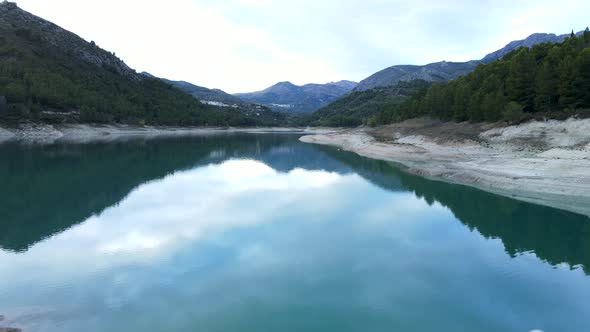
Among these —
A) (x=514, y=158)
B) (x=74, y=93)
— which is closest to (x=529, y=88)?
(x=514, y=158)

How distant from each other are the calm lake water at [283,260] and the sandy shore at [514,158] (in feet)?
7.33

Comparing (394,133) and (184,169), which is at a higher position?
(394,133)

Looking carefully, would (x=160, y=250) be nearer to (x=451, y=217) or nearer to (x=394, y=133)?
(x=451, y=217)

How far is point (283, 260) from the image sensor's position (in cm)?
1461

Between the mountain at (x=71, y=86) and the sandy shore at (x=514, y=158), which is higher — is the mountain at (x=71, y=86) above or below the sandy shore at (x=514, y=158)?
above


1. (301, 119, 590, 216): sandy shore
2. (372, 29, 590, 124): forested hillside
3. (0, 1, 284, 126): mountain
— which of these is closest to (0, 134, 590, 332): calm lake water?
(301, 119, 590, 216): sandy shore

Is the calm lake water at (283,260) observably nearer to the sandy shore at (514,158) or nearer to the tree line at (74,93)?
the sandy shore at (514,158)

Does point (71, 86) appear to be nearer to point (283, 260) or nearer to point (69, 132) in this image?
point (69, 132)

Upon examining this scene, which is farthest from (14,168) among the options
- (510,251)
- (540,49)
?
(540,49)

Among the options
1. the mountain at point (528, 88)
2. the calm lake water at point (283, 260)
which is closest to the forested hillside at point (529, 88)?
the mountain at point (528, 88)

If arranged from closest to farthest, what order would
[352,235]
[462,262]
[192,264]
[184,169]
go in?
[192,264] < [462,262] < [352,235] < [184,169]

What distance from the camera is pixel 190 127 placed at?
429 feet

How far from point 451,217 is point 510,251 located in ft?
21.0

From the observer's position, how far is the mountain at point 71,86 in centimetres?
7425
